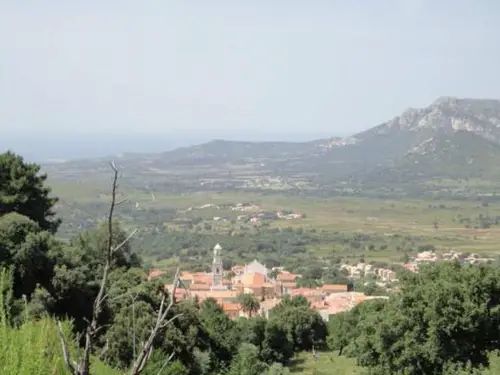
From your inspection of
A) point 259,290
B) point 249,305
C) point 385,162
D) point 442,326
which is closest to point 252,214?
point 259,290

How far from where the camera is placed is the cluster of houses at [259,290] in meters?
40.2

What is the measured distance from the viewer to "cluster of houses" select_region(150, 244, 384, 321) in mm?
40250

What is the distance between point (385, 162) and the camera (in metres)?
174

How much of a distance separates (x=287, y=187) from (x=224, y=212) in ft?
121

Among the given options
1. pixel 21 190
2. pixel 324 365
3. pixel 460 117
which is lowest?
pixel 324 365

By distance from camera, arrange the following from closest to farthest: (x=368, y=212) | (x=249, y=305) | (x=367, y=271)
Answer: (x=249, y=305), (x=367, y=271), (x=368, y=212)

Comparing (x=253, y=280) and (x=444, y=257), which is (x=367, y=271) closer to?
(x=444, y=257)

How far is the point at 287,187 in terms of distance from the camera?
5704 inches

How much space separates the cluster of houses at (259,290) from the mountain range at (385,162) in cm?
8820

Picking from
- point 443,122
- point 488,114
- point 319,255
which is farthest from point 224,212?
point 488,114

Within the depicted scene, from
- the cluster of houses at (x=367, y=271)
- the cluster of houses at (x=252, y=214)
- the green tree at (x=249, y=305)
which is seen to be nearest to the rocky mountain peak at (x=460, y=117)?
the cluster of houses at (x=252, y=214)

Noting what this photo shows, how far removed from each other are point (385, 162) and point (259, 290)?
13279cm

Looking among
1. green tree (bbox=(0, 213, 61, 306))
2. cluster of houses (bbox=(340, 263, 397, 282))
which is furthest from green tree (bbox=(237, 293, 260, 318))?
cluster of houses (bbox=(340, 263, 397, 282))

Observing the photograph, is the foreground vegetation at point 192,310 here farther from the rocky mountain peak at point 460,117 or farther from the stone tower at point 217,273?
the rocky mountain peak at point 460,117
